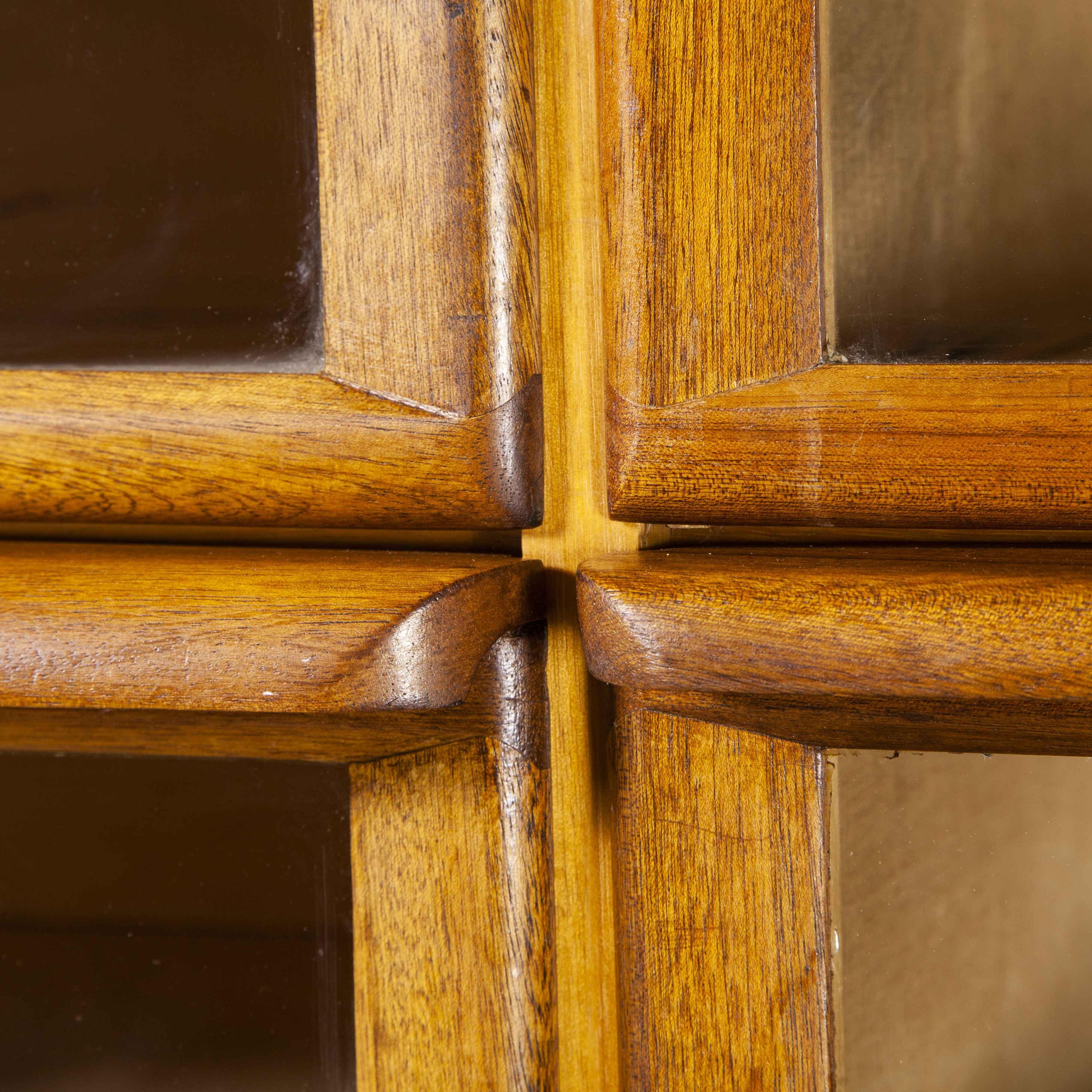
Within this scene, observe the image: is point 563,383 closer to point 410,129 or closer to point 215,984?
point 410,129

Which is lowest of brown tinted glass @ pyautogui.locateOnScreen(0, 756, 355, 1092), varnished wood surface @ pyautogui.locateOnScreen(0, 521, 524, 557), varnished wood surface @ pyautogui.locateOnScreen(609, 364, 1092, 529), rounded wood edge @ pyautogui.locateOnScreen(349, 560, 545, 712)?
brown tinted glass @ pyautogui.locateOnScreen(0, 756, 355, 1092)

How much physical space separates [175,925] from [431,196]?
176 mm

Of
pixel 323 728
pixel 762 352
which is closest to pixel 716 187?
pixel 762 352

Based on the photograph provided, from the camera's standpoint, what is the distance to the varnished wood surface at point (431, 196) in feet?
0.63

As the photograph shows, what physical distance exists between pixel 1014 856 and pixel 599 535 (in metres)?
0.11

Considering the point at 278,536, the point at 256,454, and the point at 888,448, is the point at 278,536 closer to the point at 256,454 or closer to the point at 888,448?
the point at 256,454

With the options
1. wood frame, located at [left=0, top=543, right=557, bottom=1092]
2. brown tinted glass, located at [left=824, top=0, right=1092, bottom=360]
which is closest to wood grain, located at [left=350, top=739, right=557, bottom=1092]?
wood frame, located at [left=0, top=543, right=557, bottom=1092]

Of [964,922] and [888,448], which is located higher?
[888,448]

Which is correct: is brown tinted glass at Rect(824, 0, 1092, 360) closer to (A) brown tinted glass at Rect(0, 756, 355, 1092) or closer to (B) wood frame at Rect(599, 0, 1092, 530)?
(B) wood frame at Rect(599, 0, 1092, 530)

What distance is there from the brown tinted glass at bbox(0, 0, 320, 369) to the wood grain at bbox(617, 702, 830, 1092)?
120 mm

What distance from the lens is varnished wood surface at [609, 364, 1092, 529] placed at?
0.19 m

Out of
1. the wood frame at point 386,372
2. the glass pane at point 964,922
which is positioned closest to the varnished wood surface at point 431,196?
the wood frame at point 386,372

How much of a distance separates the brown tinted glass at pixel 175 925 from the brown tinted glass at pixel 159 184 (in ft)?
0.33

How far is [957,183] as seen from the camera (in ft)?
0.63
